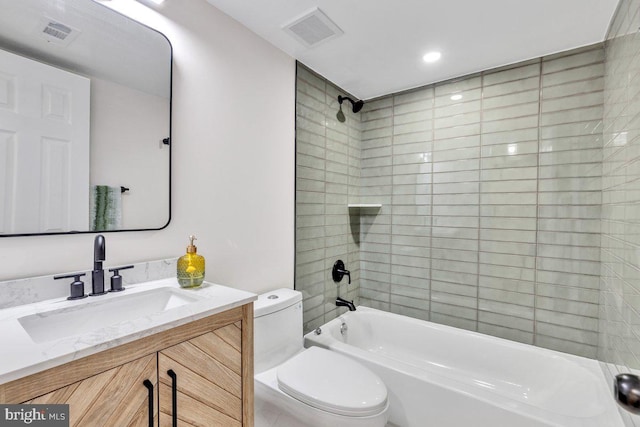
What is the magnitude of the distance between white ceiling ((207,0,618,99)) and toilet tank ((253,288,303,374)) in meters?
1.59

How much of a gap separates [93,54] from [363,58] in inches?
61.6

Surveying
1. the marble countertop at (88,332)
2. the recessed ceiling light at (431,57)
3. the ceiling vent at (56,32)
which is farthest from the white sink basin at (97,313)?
the recessed ceiling light at (431,57)

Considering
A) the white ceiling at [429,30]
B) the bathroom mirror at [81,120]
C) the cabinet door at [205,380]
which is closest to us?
the cabinet door at [205,380]

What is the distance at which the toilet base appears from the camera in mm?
1277

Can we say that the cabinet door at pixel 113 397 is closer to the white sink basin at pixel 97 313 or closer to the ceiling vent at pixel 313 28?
the white sink basin at pixel 97 313

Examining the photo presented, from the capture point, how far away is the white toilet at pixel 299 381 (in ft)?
4.24

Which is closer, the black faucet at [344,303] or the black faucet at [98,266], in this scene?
the black faucet at [98,266]

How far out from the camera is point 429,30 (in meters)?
1.74

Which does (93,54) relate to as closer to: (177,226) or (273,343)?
(177,226)

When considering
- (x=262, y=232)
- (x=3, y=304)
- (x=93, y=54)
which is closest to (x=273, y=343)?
(x=262, y=232)

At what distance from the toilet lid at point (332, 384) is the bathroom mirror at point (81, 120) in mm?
989

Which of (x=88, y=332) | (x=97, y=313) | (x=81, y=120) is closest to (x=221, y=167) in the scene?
(x=81, y=120)

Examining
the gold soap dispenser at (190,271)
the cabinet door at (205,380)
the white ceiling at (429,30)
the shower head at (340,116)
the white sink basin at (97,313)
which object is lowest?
the cabinet door at (205,380)

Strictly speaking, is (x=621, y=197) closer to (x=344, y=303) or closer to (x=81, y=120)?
(x=344, y=303)
